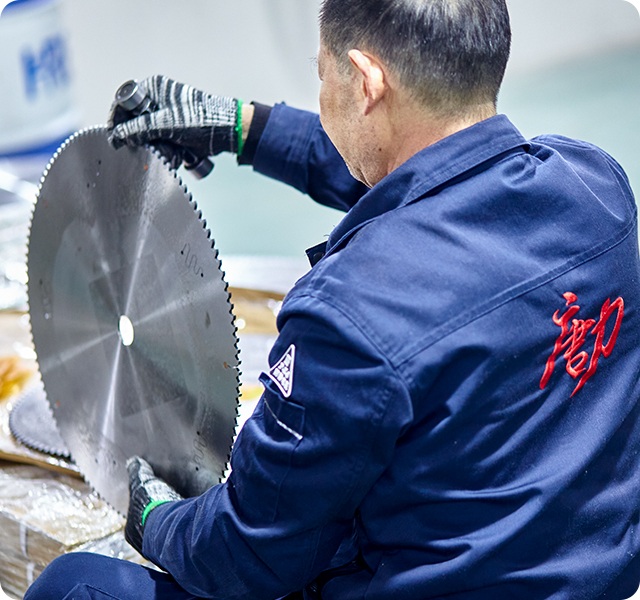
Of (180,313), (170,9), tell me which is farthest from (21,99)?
(180,313)

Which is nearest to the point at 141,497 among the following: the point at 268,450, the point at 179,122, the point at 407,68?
the point at 268,450

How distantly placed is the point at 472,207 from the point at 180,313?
441 millimetres

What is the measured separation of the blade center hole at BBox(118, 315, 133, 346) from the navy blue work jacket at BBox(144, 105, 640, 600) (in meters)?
0.36

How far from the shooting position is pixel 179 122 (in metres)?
1.40

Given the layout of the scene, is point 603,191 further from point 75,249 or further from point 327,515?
point 75,249

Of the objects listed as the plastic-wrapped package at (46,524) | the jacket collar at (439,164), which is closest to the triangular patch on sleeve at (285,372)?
the jacket collar at (439,164)

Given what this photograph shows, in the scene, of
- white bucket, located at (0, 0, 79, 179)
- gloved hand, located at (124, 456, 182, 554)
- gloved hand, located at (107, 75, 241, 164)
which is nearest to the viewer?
gloved hand, located at (124, 456, 182, 554)

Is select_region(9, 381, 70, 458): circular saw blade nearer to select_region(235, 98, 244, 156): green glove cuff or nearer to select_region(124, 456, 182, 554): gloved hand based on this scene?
select_region(124, 456, 182, 554): gloved hand

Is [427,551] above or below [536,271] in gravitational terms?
below

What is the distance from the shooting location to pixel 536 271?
92 cm

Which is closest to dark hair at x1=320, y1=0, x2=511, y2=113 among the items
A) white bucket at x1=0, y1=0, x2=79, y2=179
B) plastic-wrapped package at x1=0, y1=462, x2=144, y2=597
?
plastic-wrapped package at x1=0, y1=462, x2=144, y2=597

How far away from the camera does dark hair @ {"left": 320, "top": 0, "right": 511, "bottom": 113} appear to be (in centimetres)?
94

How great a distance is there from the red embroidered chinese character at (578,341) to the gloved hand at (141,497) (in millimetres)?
505

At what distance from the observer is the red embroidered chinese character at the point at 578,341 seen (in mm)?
933
